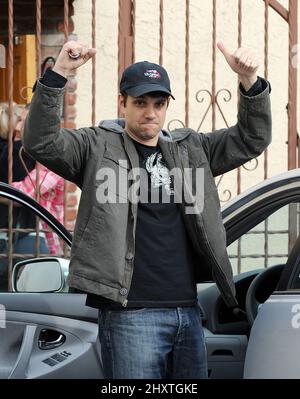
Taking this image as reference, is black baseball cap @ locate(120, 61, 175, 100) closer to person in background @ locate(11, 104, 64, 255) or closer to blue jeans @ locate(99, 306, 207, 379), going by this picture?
blue jeans @ locate(99, 306, 207, 379)

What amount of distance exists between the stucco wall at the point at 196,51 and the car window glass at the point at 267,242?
360 cm

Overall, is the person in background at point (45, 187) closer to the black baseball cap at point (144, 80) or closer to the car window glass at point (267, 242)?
the car window glass at point (267, 242)

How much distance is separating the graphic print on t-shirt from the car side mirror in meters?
1.05

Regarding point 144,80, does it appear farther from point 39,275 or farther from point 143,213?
point 39,275

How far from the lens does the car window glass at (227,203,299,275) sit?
14.1 ft

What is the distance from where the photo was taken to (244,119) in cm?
361

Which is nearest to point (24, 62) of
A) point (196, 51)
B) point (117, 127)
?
point (196, 51)

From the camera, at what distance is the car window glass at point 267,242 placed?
4312 mm

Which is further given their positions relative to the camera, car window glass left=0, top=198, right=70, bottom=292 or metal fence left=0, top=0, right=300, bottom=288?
metal fence left=0, top=0, right=300, bottom=288

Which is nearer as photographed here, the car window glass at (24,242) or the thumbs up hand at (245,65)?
the thumbs up hand at (245,65)

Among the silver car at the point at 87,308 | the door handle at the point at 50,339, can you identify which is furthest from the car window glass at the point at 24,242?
the door handle at the point at 50,339

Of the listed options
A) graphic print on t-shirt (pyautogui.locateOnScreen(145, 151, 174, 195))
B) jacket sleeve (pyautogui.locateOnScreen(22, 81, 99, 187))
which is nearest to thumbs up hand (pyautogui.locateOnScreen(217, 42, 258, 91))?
graphic print on t-shirt (pyautogui.locateOnScreen(145, 151, 174, 195))
